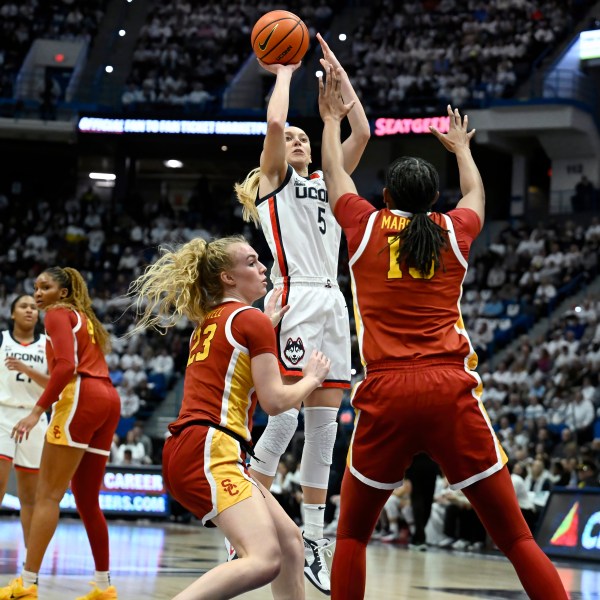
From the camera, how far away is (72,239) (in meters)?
29.9

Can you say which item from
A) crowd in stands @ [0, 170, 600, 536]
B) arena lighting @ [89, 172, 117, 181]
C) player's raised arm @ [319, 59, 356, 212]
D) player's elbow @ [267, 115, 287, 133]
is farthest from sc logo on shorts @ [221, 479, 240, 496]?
arena lighting @ [89, 172, 117, 181]

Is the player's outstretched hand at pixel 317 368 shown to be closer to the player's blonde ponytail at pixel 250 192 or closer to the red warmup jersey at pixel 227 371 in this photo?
the red warmup jersey at pixel 227 371

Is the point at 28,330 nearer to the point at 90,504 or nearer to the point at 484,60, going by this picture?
the point at 90,504

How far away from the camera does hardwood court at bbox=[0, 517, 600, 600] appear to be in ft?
26.2

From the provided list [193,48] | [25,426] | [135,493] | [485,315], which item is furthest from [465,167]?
[193,48]

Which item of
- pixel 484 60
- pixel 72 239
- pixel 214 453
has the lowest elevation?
pixel 214 453

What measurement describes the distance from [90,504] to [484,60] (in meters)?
22.9

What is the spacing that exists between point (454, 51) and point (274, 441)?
23.7m

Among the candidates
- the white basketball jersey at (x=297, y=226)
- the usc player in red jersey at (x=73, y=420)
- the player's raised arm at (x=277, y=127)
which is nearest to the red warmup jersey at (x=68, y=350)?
the usc player in red jersey at (x=73, y=420)

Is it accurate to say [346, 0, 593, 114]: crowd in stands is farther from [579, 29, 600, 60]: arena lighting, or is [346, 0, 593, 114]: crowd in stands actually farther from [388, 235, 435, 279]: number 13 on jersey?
[388, 235, 435, 279]: number 13 on jersey

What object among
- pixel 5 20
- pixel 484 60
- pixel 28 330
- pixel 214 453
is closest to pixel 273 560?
pixel 214 453

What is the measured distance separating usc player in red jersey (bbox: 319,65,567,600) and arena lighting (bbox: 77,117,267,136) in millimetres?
23829

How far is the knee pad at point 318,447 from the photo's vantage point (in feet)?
22.5

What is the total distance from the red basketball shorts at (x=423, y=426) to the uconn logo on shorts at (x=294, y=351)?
5.77 feet
